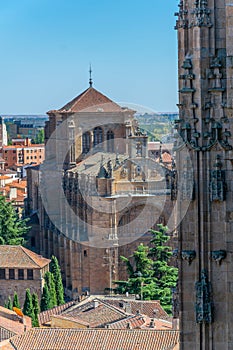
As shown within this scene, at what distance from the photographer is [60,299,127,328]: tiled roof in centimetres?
3322

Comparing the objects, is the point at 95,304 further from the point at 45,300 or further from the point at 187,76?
the point at 187,76

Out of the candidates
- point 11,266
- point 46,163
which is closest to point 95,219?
point 11,266

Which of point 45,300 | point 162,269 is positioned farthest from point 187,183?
point 162,269

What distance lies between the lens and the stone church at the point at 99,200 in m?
49.5

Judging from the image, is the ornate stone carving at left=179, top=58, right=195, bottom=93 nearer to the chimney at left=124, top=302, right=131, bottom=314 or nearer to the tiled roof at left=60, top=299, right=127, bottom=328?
the tiled roof at left=60, top=299, right=127, bottom=328

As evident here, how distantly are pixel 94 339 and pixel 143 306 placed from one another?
913cm

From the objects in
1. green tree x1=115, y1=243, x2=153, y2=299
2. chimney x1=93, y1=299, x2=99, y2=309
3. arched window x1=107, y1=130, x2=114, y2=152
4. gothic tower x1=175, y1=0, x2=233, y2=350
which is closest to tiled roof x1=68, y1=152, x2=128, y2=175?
arched window x1=107, y1=130, x2=114, y2=152

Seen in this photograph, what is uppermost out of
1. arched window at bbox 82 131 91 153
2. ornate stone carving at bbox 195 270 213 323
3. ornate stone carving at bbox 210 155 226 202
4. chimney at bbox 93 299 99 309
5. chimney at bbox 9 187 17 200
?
arched window at bbox 82 131 91 153

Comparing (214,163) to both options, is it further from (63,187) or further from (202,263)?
(63,187)

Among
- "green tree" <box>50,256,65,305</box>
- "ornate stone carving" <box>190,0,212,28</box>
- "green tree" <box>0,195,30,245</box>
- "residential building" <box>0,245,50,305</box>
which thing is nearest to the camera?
"ornate stone carving" <box>190,0,212,28</box>

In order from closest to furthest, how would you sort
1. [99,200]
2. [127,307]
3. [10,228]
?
[127,307] → [99,200] → [10,228]

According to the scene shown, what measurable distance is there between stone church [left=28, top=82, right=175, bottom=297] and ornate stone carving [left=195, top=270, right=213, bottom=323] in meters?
36.2

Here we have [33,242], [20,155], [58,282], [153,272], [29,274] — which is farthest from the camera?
[20,155]

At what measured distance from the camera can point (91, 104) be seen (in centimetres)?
6328
